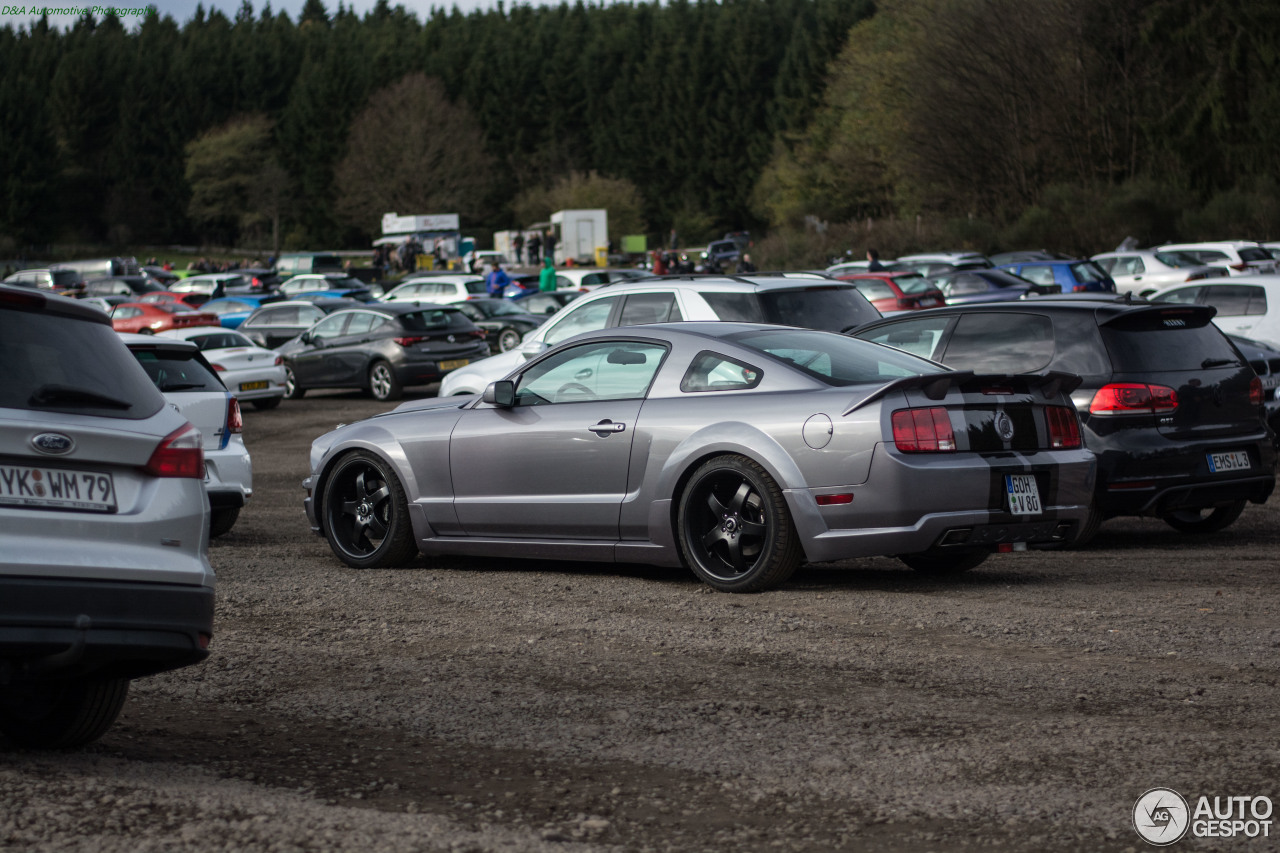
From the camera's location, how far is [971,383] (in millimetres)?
7609

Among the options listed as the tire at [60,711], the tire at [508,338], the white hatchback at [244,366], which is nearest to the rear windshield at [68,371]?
the tire at [60,711]

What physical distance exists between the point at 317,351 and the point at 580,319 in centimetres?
1307

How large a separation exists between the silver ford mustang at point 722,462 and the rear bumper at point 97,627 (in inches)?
137

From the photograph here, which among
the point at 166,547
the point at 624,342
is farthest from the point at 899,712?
the point at 624,342

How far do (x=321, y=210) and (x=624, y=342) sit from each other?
123 meters

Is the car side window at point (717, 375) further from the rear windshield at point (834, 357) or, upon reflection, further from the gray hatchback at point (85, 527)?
the gray hatchback at point (85, 527)

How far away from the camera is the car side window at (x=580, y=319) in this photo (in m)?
13.7

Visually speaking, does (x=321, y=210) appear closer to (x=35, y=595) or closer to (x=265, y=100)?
(x=265, y=100)

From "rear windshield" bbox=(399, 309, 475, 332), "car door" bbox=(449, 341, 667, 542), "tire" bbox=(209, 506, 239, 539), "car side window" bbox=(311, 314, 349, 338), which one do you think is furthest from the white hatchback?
"car door" bbox=(449, 341, 667, 542)

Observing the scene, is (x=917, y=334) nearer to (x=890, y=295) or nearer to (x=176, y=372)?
(x=176, y=372)

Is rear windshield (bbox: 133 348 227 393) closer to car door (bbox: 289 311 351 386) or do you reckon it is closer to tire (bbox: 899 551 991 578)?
tire (bbox: 899 551 991 578)

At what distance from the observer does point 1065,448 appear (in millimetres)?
7988

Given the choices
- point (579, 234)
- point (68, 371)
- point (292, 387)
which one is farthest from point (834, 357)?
point (579, 234)

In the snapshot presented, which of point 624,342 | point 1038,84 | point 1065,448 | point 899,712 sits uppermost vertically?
point 1038,84
